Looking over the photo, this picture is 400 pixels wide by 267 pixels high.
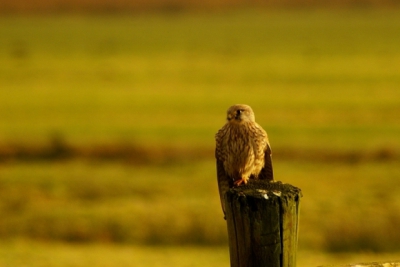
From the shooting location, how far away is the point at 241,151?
238 inches

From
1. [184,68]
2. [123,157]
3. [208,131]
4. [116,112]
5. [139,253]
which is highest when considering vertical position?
[184,68]

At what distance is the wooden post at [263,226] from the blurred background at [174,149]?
7441 millimetres

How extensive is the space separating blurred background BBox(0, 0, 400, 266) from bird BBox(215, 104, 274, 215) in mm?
5752

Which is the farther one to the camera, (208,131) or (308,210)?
(208,131)

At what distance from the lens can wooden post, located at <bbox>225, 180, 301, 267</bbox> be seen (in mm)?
4172

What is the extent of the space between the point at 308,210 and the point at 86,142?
819 cm

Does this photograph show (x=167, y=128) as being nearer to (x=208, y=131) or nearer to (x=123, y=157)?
(x=208, y=131)

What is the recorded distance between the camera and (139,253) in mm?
12594

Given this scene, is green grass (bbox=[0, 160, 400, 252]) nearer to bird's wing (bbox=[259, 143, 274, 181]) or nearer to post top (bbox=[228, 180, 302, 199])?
bird's wing (bbox=[259, 143, 274, 181])

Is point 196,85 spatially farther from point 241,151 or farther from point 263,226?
point 263,226

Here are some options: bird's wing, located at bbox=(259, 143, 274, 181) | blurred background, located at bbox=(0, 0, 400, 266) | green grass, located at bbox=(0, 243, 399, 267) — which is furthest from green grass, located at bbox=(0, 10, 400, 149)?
bird's wing, located at bbox=(259, 143, 274, 181)

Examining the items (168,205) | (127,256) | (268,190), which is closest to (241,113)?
(268,190)

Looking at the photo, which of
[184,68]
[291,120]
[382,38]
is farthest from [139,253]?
[382,38]

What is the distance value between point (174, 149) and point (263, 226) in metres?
15.7
